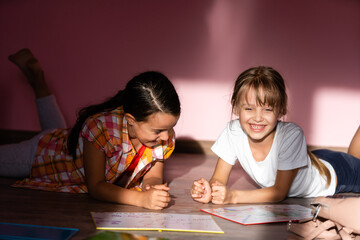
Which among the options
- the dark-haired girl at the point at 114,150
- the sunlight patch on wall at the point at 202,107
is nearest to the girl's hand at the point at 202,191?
the dark-haired girl at the point at 114,150

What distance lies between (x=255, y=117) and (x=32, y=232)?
0.81 metres

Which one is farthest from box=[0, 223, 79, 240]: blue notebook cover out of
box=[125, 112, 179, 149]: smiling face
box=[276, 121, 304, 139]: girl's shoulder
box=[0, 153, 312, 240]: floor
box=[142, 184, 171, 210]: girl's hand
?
box=[276, 121, 304, 139]: girl's shoulder

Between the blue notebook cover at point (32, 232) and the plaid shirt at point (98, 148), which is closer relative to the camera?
the blue notebook cover at point (32, 232)

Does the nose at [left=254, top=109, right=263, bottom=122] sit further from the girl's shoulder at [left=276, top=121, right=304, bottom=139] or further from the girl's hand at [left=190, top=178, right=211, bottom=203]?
the girl's hand at [left=190, top=178, right=211, bottom=203]

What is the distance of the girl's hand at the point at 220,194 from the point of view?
1449 millimetres

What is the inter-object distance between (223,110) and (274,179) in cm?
116

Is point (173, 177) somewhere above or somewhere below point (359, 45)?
below

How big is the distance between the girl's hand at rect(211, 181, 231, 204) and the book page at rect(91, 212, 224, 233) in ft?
0.49

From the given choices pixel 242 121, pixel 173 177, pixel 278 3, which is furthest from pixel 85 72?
pixel 242 121

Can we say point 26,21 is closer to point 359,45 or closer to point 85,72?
point 85,72

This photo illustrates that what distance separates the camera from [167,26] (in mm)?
2713

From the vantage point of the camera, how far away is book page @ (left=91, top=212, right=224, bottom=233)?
1146 millimetres

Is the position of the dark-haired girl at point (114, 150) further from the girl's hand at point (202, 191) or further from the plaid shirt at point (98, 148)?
the girl's hand at point (202, 191)

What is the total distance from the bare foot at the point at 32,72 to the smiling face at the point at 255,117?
113cm
